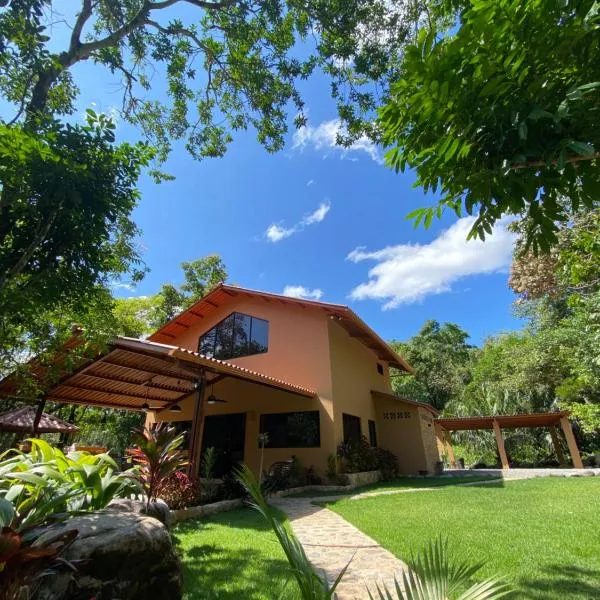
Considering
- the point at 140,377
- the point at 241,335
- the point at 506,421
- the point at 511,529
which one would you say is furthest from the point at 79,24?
the point at 506,421

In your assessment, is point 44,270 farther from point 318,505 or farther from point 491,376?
point 491,376

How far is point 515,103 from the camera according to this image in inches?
65.7

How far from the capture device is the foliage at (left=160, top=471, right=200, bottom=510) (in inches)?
275

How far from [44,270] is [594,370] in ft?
48.5

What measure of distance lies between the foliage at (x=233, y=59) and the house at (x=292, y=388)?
6.09 meters

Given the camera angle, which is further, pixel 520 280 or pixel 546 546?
pixel 520 280

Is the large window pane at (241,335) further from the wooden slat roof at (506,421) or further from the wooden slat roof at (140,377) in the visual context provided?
the wooden slat roof at (506,421)

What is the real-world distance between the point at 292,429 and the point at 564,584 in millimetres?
9860

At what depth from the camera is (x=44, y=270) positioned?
384cm

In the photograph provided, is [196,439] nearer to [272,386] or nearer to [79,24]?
[272,386]

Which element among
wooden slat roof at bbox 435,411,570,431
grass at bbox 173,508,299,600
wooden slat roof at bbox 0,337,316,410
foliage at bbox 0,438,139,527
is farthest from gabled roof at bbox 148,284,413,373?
foliage at bbox 0,438,139,527

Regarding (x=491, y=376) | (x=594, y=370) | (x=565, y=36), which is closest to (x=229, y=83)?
(x=565, y=36)

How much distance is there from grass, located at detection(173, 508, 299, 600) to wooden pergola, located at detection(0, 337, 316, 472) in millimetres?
2042

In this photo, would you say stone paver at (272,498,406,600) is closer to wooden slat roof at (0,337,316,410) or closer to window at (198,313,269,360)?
wooden slat roof at (0,337,316,410)
